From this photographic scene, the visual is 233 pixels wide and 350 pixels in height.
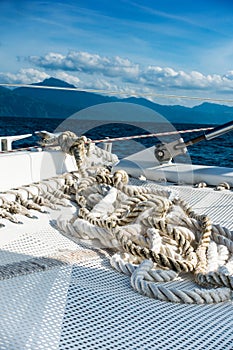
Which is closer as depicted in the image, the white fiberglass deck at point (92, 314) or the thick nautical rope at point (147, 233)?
the white fiberglass deck at point (92, 314)

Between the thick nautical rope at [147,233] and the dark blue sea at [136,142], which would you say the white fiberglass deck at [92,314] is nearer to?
the thick nautical rope at [147,233]

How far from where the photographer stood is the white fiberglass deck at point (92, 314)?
106cm

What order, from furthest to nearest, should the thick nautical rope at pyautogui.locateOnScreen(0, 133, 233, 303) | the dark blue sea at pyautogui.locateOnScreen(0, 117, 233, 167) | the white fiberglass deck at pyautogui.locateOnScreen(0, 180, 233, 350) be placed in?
the dark blue sea at pyautogui.locateOnScreen(0, 117, 233, 167)
the thick nautical rope at pyautogui.locateOnScreen(0, 133, 233, 303)
the white fiberglass deck at pyautogui.locateOnScreen(0, 180, 233, 350)

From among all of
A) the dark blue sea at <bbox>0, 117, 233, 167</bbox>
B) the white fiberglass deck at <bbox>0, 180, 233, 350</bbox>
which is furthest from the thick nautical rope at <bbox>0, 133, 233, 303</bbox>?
the dark blue sea at <bbox>0, 117, 233, 167</bbox>

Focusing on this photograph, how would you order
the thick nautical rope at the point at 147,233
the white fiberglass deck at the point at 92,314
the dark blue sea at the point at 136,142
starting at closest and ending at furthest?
the white fiberglass deck at the point at 92,314 < the thick nautical rope at the point at 147,233 < the dark blue sea at the point at 136,142

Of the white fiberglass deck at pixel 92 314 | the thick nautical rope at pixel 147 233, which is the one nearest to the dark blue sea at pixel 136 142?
the thick nautical rope at pixel 147 233

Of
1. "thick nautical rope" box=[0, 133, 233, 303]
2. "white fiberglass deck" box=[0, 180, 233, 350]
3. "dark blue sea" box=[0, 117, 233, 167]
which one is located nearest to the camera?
"white fiberglass deck" box=[0, 180, 233, 350]

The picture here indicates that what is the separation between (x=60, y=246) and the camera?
5.70 feet

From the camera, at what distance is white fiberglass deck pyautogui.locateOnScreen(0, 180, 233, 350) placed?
1.06 meters

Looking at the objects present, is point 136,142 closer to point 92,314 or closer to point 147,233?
point 147,233

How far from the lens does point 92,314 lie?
1204mm

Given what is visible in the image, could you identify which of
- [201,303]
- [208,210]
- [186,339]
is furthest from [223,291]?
[208,210]

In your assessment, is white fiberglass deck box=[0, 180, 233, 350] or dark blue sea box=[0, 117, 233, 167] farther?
dark blue sea box=[0, 117, 233, 167]

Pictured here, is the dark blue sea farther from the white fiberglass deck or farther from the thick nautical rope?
the white fiberglass deck
